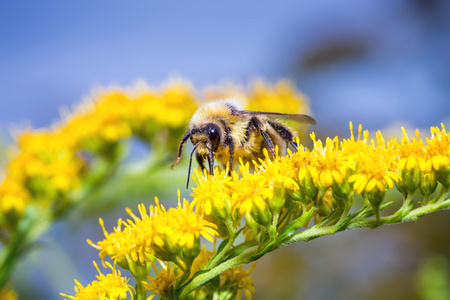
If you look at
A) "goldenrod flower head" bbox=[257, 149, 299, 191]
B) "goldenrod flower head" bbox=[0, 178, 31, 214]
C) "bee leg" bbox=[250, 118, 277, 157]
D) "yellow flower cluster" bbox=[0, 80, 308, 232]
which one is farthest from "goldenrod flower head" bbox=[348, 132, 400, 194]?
"goldenrod flower head" bbox=[0, 178, 31, 214]

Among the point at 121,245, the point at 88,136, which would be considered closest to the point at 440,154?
the point at 121,245

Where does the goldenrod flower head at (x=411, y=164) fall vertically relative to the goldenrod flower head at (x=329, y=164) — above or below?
below

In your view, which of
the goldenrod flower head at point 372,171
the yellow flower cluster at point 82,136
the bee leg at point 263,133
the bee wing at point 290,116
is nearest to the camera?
the goldenrod flower head at point 372,171

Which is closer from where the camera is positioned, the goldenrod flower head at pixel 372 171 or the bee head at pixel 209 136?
the goldenrod flower head at pixel 372 171

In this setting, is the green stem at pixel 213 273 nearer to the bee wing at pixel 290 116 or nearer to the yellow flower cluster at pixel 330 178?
the yellow flower cluster at pixel 330 178

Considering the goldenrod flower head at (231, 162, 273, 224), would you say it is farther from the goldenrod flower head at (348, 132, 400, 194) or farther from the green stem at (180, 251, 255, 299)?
the goldenrod flower head at (348, 132, 400, 194)

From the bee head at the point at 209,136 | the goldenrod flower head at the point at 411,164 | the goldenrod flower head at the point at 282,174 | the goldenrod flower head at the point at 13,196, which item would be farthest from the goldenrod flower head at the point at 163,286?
the goldenrod flower head at the point at 13,196

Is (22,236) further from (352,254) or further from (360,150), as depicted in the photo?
(352,254)

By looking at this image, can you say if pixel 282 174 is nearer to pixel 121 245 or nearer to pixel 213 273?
pixel 213 273

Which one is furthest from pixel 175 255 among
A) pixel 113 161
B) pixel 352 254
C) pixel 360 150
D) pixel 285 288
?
pixel 352 254
